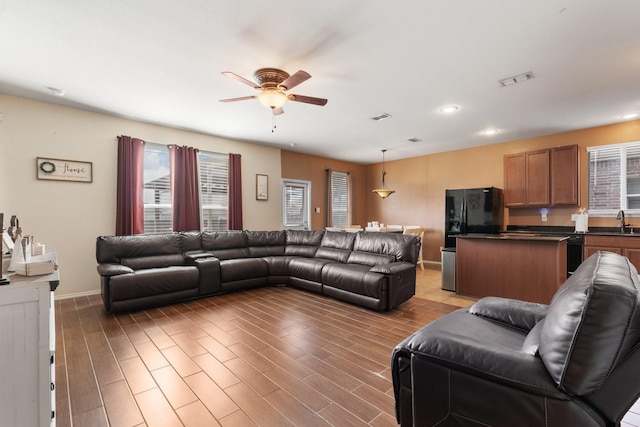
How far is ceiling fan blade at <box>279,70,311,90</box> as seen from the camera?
8.20ft

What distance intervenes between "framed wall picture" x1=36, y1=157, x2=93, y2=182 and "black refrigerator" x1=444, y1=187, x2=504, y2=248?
19.7ft

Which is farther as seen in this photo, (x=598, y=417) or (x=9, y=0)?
(x=9, y=0)

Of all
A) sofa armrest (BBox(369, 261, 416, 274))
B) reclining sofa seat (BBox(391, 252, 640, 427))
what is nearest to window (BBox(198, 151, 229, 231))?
sofa armrest (BBox(369, 261, 416, 274))

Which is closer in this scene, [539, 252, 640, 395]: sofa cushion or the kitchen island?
[539, 252, 640, 395]: sofa cushion

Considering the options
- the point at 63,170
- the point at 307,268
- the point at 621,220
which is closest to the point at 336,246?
the point at 307,268

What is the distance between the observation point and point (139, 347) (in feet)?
8.64

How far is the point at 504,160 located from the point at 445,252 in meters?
2.57

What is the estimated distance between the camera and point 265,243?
17.8 feet

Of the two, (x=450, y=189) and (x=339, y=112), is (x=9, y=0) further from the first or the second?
(x=450, y=189)

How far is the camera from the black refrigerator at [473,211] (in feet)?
18.1

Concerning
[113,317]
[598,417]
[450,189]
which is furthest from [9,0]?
[450,189]

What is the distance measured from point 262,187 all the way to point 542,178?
539 cm

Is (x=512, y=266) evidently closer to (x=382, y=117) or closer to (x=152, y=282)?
(x=382, y=117)

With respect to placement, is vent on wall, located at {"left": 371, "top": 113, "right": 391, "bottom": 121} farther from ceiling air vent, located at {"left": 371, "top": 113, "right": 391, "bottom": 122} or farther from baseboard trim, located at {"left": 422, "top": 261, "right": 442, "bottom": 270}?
baseboard trim, located at {"left": 422, "top": 261, "right": 442, "bottom": 270}
